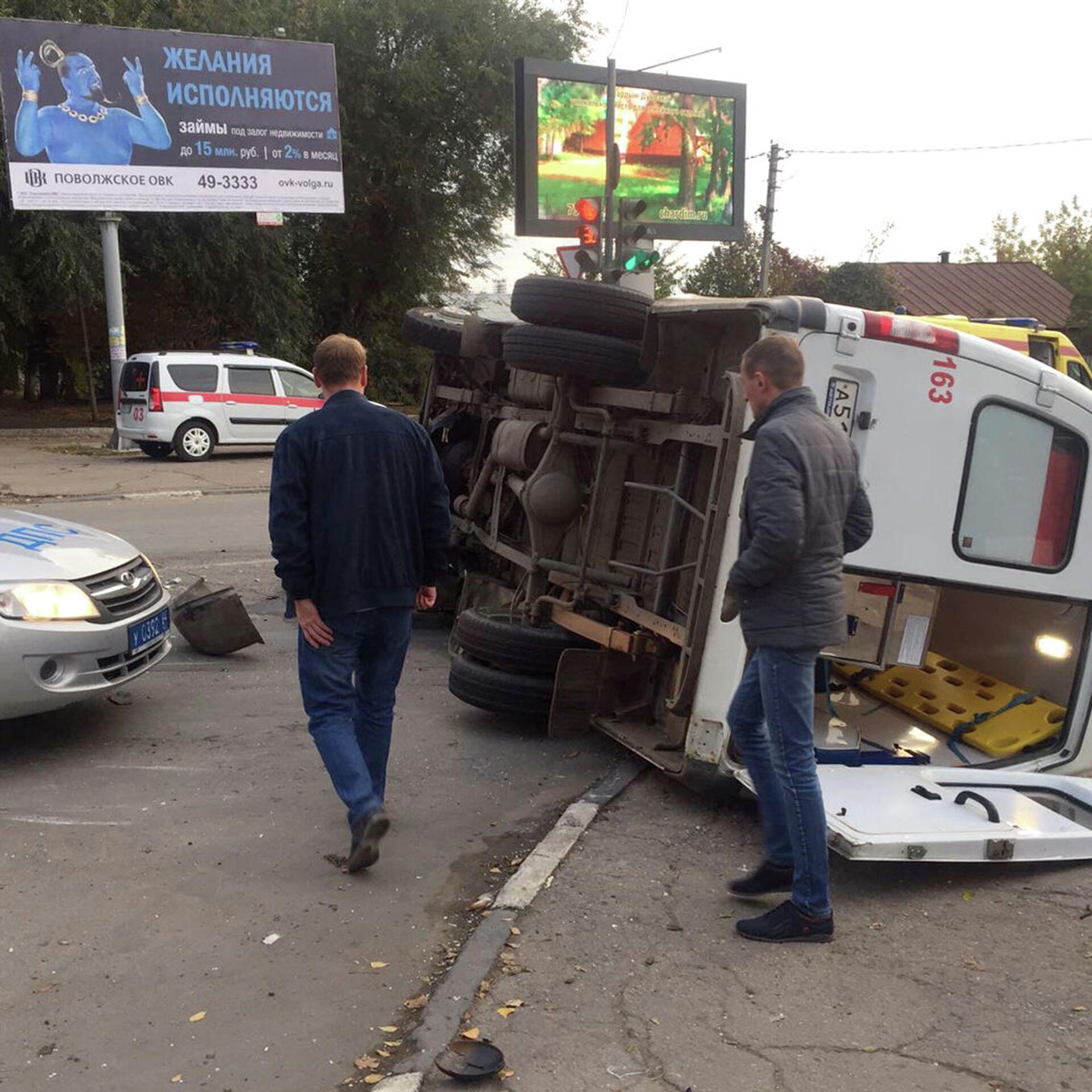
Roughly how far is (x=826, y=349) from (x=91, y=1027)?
3376mm

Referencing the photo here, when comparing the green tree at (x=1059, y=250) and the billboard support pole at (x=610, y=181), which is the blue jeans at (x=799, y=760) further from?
the green tree at (x=1059, y=250)

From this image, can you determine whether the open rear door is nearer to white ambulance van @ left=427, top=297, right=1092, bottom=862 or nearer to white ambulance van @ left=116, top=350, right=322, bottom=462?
white ambulance van @ left=427, top=297, right=1092, bottom=862

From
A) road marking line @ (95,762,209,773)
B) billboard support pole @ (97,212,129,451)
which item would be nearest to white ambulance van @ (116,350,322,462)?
billboard support pole @ (97,212,129,451)

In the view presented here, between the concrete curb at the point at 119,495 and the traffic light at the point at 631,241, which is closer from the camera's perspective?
the traffic light at the point at 631,241

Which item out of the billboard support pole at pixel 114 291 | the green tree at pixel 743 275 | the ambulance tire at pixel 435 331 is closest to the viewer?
the ambulance tire at pixel 435 331

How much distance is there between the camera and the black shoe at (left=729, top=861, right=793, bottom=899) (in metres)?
4.04

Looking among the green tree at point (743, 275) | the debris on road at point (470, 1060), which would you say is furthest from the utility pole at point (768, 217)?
the debris on road at point (470, 1060)

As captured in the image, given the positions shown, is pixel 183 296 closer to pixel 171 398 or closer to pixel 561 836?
pixel 171 398

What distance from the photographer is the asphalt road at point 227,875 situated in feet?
10.7

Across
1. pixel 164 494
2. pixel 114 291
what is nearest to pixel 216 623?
pixel 164 494

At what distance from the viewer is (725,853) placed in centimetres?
462

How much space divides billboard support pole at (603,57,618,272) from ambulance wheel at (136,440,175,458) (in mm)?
10021

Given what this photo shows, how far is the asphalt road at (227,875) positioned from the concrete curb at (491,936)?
10 cm

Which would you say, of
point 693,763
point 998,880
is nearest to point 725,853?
point 693,763
